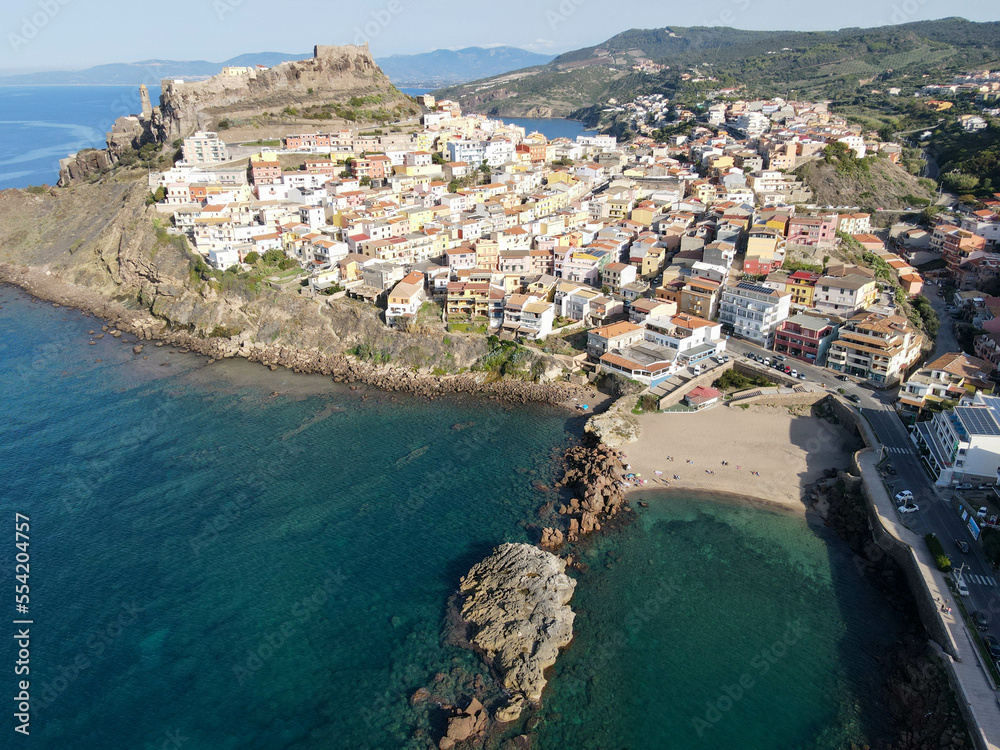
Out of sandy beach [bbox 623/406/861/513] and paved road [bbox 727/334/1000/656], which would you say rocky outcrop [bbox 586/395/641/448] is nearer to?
sandy beach [bbox 623/406/861/513]

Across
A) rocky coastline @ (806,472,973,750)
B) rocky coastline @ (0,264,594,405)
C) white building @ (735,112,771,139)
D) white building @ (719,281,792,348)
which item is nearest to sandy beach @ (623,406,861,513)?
rocky coastline @ (806,472,973,750)

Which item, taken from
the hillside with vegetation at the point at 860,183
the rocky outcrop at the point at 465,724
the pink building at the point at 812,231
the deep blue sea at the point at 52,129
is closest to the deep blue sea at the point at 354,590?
the rocky outcrop at the point at 465,724

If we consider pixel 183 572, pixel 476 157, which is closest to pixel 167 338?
pixel 183 572

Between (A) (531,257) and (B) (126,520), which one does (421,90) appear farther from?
(B) (126,520)

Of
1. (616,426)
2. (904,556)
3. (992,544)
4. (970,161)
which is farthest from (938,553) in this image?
(970,161)

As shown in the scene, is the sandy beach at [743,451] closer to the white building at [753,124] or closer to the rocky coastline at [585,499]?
the rocky coastline at [585,499]

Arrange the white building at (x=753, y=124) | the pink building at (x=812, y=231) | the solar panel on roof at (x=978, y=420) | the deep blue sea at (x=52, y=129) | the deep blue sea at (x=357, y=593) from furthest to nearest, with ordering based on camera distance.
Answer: the deep blue sea at (x=52, y=129), the white building at (x=753, y=124), the pink building at (x=812, y=231), the solar panel on roof at (x=978, y=420), the deep blue sea at (x=357, y=593)

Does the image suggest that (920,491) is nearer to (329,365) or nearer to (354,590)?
(354,590)
